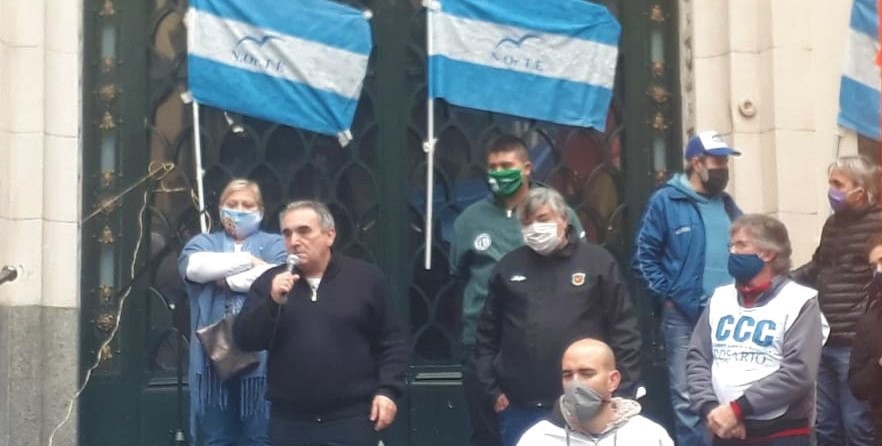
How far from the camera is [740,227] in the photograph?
7.89 metres

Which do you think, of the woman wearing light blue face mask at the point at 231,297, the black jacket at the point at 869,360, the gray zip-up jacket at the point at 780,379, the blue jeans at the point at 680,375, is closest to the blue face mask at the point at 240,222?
the woman wearing light blue face mask at the point at 231,297

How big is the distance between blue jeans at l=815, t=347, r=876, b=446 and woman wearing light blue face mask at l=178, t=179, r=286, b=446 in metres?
2.85

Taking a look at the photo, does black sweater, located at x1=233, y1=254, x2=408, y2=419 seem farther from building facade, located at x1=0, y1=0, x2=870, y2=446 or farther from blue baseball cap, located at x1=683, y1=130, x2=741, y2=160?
building facade, located at x1=0, y1=0, x2=870, y2=446

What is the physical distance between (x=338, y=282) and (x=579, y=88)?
307 cm

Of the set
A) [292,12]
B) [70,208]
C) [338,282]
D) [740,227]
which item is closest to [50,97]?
[70,208]

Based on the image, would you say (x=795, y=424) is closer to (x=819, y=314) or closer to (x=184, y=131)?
(x=819, y=314)

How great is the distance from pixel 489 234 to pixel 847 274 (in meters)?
1.83

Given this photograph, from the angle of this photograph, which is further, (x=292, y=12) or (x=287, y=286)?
(x=292, y=12)

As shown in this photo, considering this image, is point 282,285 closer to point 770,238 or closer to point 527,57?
point 770,238

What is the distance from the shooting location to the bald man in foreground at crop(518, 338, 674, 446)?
6.69 m

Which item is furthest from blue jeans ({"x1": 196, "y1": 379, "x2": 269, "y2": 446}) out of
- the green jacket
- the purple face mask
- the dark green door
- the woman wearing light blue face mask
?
the purple face mask

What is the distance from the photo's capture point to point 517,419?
27.7ft

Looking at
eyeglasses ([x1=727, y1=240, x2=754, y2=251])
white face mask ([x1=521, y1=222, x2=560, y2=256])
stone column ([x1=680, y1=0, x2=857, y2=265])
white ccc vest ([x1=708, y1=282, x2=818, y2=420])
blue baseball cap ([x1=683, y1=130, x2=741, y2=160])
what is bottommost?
white ccc vest ([x1=708, y1=282, x2=818, y2=420])

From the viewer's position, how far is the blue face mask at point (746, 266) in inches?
305
